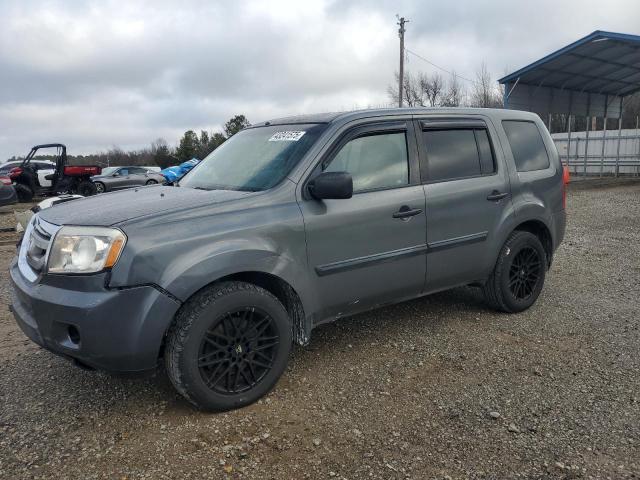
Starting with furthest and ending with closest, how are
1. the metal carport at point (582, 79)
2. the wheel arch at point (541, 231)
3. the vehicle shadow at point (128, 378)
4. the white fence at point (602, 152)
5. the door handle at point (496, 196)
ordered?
1. the white fence at point (602, 152)
2. the metal carport at point (582, 79)
3. the wheel arch at point (541, 231)
4. the door handle at point (496, 196)
5. the vehicle shadow at point (128, 378)

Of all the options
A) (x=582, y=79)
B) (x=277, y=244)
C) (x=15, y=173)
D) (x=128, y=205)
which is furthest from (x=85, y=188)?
(x=582, y=79)

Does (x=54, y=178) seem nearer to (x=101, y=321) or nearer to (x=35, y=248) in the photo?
(x=35, y=248)

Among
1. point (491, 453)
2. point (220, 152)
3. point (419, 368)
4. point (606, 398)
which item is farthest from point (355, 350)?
point (220, 152)

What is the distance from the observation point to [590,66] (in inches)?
750

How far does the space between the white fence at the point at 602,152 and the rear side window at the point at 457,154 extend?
21.5 meters

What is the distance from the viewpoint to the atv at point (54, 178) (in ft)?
57.1

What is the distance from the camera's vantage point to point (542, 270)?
190 inches

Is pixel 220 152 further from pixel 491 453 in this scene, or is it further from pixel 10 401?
pixel 491 453

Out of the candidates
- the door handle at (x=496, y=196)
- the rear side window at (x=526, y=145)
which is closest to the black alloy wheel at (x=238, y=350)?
the door handle at (x=496, y=196)

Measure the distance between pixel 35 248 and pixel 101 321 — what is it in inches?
31.7

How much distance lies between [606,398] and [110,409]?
10.0ft

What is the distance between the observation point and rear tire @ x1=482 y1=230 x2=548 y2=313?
4508 mm

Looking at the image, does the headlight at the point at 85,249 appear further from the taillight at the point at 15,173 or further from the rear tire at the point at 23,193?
the taillight at the point at 15,173

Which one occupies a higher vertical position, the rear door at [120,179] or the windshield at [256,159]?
the windshield at [256,159]
